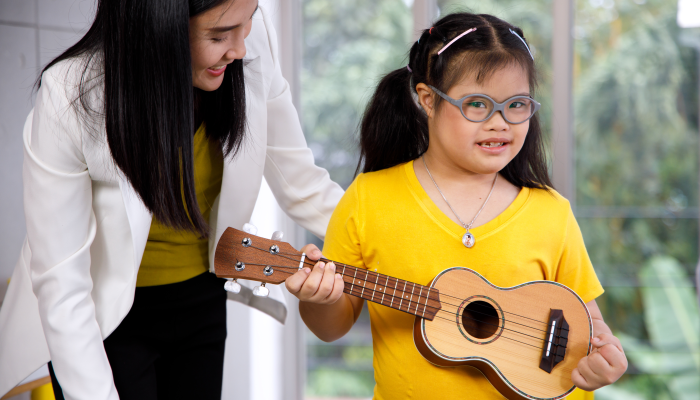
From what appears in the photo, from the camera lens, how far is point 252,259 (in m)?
1.00

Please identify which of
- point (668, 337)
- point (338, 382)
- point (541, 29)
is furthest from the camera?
point (338, 382)

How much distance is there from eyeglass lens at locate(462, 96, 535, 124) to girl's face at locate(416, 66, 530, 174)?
11 millimetres

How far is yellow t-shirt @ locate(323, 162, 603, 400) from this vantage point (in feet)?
3.34

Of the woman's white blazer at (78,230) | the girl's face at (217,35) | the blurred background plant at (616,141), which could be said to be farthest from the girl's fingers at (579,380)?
the blurred background plant at (616,141)

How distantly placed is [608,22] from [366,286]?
5.82 ft

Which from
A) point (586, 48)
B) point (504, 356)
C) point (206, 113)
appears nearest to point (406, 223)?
point (504, 356)

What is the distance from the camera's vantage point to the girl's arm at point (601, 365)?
0.95 metres

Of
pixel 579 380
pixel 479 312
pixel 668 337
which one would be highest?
pixel 479 312

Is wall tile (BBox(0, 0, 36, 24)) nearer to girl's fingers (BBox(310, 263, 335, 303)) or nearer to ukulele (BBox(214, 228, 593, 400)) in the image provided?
ukulele (BBox(214, 228, 593, 400))

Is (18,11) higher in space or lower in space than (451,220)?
higher

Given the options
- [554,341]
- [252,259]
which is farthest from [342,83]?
[554,341]

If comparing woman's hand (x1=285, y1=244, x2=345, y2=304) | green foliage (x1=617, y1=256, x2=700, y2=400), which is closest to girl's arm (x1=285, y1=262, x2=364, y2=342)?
woman's hand (x1=285, y1=244, x2=345, y2=304)

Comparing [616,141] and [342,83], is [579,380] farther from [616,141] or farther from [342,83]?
[342,83]

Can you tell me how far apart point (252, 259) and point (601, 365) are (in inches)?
27.3
